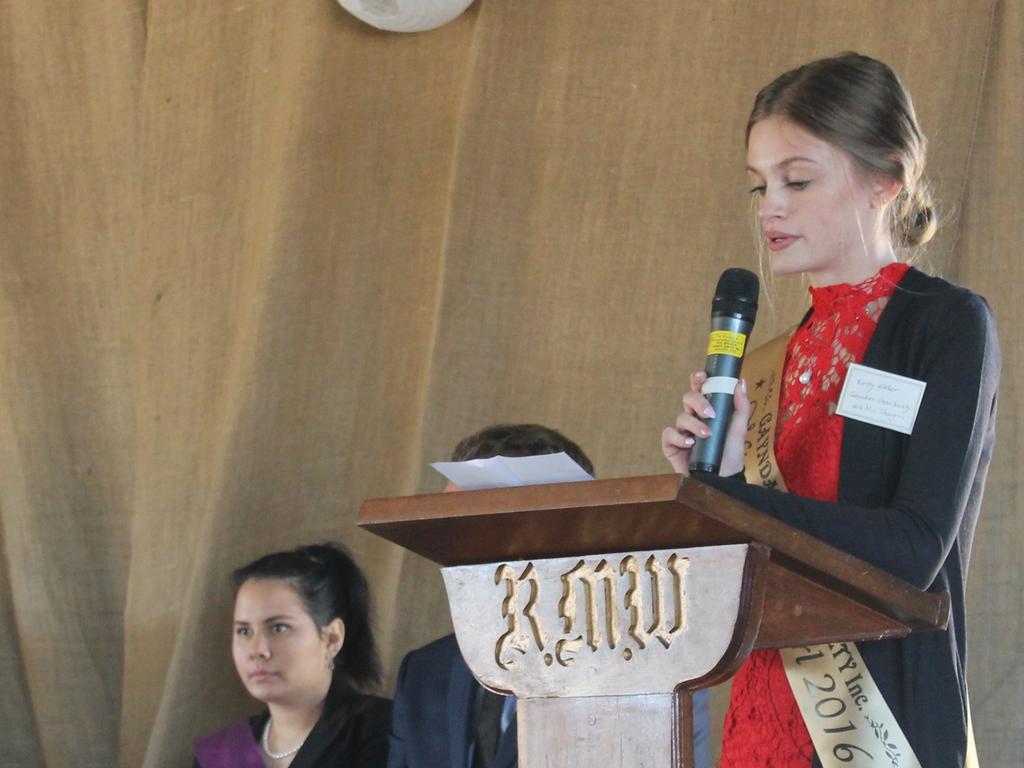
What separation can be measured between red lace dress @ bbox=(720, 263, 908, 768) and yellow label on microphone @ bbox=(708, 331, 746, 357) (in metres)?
0.13

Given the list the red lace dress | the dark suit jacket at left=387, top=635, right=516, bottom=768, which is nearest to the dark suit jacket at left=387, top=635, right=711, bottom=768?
the dark suit jacket at left=387, top=635, right=516, bottom=768

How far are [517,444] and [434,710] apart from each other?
48cm

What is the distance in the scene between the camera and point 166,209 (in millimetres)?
3285

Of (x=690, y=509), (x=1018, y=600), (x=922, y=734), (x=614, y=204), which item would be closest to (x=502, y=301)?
(x=614, y=204)

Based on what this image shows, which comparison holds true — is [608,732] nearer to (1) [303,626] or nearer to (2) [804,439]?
(2) [804,439]

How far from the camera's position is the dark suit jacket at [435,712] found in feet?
7.74

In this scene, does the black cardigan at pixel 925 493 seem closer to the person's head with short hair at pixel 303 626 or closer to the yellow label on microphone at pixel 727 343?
the yellow label on microphone at pixel 727 343

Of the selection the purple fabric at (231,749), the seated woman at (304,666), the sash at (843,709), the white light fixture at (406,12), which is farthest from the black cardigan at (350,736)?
the sash at (843,709)

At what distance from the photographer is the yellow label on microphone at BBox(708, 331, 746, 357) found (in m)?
1.43

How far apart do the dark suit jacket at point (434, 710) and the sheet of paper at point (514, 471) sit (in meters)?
1.25

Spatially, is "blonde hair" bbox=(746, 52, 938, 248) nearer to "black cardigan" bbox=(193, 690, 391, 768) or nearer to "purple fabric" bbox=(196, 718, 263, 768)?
"black cardigan" bbox=(193, 690, 391, 768)

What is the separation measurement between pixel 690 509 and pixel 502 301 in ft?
6.73

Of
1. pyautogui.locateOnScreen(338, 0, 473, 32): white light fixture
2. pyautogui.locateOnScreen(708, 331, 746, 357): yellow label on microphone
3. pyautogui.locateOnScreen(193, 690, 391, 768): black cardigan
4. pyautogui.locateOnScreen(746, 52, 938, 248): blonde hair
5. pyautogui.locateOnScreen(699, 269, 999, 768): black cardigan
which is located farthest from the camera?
pyautogui.locateOnScreen(338, 0, 473, 32): white light fixture

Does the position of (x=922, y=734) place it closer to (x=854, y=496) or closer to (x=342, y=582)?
(x=854, y=496)
